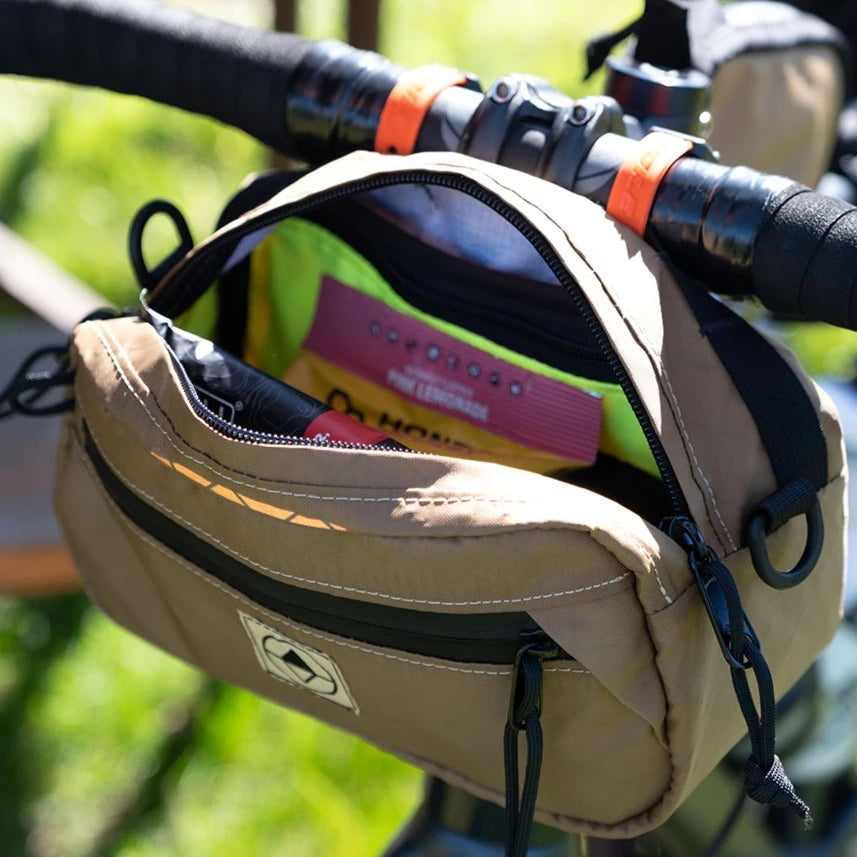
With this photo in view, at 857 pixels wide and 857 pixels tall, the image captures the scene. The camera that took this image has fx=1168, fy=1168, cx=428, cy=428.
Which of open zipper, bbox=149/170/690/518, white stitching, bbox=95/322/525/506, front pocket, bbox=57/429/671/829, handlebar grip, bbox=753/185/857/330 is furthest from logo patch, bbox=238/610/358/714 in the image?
handlebar grip, bbox=753/185/857/330

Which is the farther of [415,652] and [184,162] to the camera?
[184,162]

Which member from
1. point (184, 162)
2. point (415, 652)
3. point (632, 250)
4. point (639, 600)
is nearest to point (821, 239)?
point (632, 250)

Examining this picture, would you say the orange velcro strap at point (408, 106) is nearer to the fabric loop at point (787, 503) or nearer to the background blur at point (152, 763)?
the fabric loop at point (787, 503)

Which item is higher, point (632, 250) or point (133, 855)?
point (632, 250)

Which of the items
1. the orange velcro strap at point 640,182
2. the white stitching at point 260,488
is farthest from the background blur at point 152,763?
the orange velcro strap at point 640,182

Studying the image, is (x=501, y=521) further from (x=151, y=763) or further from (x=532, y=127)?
(x=151, y=763)

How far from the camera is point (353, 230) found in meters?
0.84

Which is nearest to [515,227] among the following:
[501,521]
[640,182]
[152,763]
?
[640,182]

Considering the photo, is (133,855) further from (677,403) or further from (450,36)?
(450,36)

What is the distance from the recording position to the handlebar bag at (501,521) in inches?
24.2

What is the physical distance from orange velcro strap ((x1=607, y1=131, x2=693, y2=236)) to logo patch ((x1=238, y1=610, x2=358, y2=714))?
325mm

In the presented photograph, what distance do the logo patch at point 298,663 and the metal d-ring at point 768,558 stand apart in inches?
10.4

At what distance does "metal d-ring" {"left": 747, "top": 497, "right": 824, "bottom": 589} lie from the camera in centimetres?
64

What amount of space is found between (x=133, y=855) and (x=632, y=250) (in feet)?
3.92
